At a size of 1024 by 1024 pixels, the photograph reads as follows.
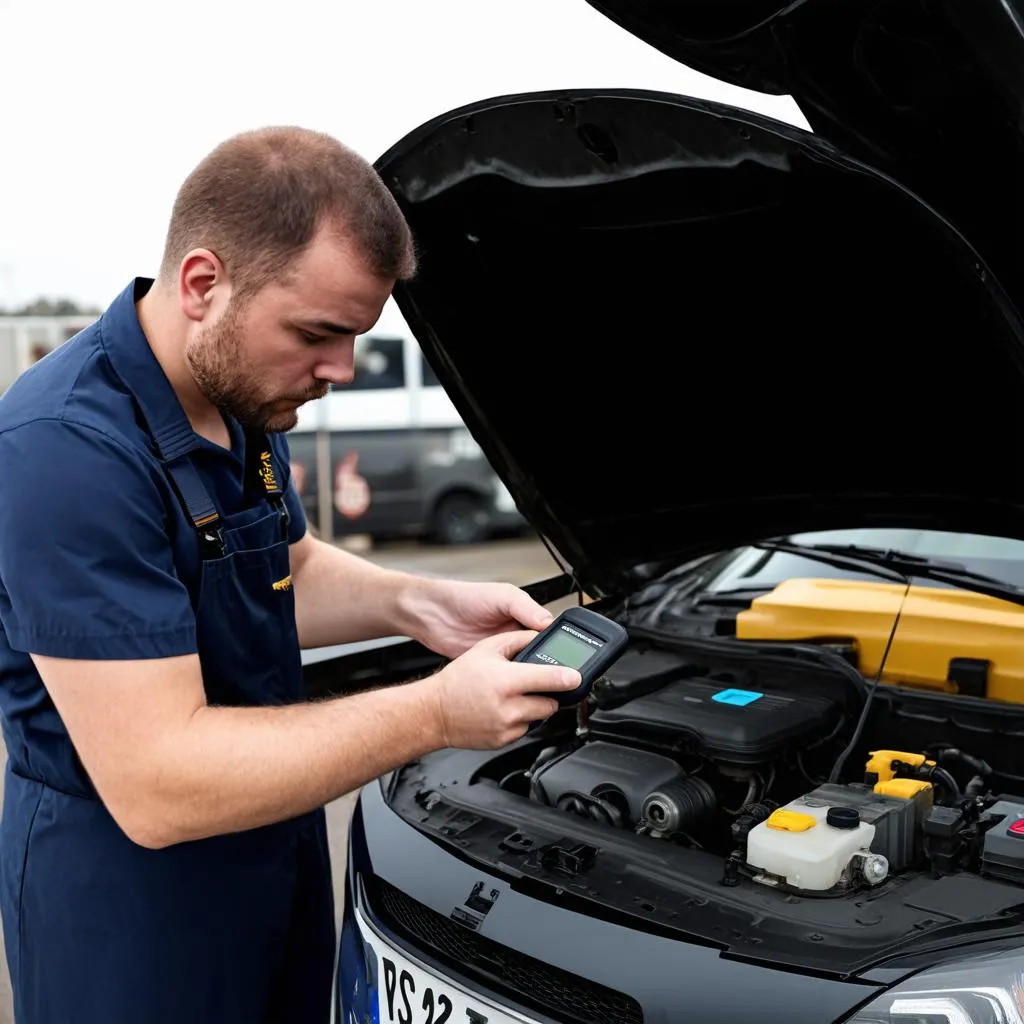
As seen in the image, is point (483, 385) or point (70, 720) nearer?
point (70, 720)

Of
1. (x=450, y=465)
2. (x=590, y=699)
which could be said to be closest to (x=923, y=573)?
(x=590, y=699)

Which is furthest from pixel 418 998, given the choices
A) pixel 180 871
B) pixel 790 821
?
pixel 790 821

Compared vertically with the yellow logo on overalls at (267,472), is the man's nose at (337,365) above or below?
above

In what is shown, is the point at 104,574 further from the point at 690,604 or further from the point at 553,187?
the point at 690,604

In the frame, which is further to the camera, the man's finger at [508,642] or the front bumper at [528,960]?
the man's finger at [508,642]

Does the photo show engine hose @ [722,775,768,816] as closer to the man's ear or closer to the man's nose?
the man's nose

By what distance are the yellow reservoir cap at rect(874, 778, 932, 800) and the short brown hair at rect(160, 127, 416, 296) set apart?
3.63 ft

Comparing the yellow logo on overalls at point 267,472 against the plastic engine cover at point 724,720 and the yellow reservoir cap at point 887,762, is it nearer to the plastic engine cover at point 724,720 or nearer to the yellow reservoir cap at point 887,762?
the plastic engine cover at point 724,720

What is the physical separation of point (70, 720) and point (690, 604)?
157cm

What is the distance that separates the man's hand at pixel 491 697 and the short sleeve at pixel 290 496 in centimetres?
55

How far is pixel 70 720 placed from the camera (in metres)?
1.39

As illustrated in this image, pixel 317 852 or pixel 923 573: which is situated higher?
pixel 923 573

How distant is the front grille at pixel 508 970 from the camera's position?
1.44m

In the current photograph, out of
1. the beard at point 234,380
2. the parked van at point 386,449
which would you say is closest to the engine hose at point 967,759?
the beard at point 234,380
